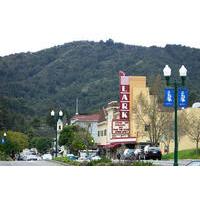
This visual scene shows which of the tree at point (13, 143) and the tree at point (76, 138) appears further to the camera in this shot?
the tree at point (13, 143)

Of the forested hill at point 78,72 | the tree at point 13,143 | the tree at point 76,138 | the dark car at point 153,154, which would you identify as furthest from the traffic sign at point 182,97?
the forested hill at point 78,72

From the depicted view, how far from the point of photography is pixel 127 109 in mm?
62594

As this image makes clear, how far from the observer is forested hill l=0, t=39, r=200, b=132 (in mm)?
100500

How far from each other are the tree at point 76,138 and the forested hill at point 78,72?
2086cm

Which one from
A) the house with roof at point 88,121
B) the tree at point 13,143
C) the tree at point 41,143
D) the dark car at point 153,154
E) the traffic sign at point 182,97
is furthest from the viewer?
the tree at point 41,143

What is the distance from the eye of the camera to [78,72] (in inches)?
4444

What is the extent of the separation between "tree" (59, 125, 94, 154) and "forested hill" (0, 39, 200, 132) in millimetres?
20864

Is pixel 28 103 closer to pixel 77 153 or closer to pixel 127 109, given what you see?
pixel 77 153

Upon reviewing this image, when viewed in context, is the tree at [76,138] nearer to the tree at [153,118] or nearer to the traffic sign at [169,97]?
the tree at [153,118]

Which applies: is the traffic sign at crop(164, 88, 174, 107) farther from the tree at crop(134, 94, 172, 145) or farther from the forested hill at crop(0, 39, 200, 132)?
the forested hill at crop(0, 39, 200, 132)

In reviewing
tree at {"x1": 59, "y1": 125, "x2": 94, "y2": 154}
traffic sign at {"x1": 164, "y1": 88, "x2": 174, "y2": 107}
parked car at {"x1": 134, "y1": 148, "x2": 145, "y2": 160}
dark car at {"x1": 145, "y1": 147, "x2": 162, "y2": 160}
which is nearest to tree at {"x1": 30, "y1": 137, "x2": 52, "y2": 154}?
tree at {"x1": 59, "y1": 125, "x2": 94, "y2": 154}

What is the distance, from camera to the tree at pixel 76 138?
70.6 m
